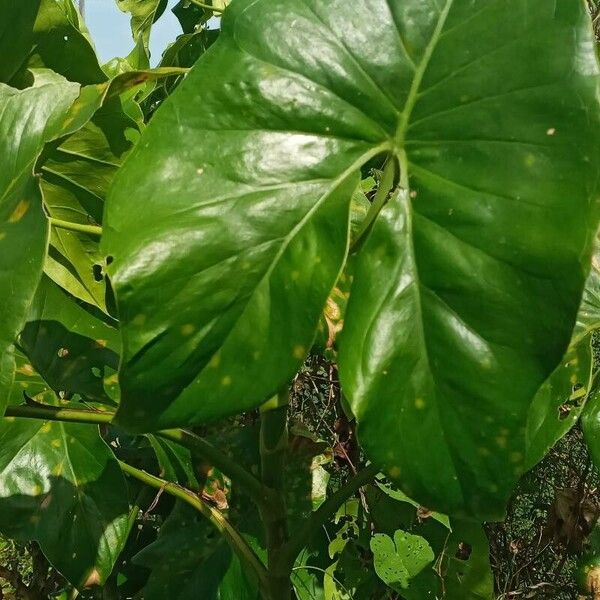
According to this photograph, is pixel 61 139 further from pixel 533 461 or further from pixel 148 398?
pixel 533 461

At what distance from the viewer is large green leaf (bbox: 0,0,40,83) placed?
0.89 metres

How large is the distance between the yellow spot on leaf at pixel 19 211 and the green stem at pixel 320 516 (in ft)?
1.33

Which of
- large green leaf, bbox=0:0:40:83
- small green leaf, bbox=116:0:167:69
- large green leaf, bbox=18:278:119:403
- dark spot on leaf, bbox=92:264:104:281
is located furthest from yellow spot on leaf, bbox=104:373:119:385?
small green leaf, bbox=116:0:167:69

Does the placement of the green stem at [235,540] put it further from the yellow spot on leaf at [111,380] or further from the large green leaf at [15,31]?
the large green leaf at [15,31]

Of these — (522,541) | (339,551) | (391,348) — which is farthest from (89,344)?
(522,541)

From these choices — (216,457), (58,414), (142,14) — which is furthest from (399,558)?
(142,14)

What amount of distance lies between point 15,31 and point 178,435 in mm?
465

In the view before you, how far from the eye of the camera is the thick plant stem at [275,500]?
839 millimetres

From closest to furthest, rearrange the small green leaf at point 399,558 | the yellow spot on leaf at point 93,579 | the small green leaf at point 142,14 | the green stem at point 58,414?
1. the green stem at point 58,414
2. the yellow spot on leaf at point 93,579
3. the small green leaf at point 399,558
4. the small green leaf at point 142,14

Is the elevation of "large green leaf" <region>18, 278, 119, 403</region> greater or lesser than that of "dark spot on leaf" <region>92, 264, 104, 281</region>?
lesser

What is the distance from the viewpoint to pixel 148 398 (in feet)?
1.64

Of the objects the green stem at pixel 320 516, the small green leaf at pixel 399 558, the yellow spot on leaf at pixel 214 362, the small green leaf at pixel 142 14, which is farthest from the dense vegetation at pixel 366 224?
the small green leaf at pixel 142 14

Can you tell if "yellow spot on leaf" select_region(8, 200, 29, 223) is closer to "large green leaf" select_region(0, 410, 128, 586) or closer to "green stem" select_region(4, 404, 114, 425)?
"green stem" select_region(4, 404, 114, 425)

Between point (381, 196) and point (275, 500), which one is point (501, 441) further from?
point (275, 500)
